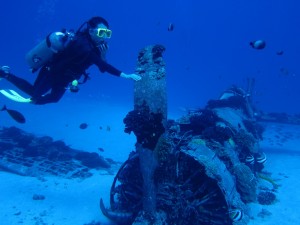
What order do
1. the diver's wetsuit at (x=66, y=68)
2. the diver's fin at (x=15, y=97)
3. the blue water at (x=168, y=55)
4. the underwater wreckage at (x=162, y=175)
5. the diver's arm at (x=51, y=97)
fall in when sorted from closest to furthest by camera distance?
the underwater wreckage at (x=162, y=175) → the diver's wetsuit at (x=66, y=68) → the diver's fin at (x=15, y=97) → the diver's arm at (x=51, y=97) → the blue water at (x=168, y=55)

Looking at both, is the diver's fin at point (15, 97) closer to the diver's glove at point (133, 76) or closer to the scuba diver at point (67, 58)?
the scuba diver at point (67, 58)

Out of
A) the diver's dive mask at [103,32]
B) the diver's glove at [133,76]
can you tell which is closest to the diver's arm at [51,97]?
the diver's dive mask at [103,32]

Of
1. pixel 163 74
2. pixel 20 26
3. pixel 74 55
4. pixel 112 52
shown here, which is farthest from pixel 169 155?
pixel 112 52

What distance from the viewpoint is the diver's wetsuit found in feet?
21.8

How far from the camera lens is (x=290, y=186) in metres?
10.5

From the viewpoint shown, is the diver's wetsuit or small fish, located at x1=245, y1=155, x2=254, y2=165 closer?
the diver's wetsuit

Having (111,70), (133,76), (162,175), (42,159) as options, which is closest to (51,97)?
(111,70)

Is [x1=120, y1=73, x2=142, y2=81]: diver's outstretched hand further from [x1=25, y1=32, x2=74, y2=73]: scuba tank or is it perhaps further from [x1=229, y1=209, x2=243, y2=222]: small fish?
[x1=229, y1=209, x2=243, y2=222]: small fish

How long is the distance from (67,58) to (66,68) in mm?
302

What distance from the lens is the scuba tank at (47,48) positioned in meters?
6.45

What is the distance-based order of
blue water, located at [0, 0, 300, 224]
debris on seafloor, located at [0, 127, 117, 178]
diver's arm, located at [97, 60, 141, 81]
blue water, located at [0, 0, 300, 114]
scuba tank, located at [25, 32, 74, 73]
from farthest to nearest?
1. blue water, located at [0, 0, 300, 114]
2. blue water, located at [0, 0, 300, 224]
3. debris on seafloor, located at [0, 127, 117, 178]
4. scuba tank, located at [25, 32, 74, 73]
5. diver's arm, located at [97, 60, 141, 81]

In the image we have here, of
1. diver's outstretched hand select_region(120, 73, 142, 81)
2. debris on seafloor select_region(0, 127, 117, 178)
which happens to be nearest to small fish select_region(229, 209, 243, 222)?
diver's outstretched hand select_region(120, 73, 142, 81)

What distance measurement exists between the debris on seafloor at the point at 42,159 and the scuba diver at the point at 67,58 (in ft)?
14.0

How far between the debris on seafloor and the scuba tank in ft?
16.2
